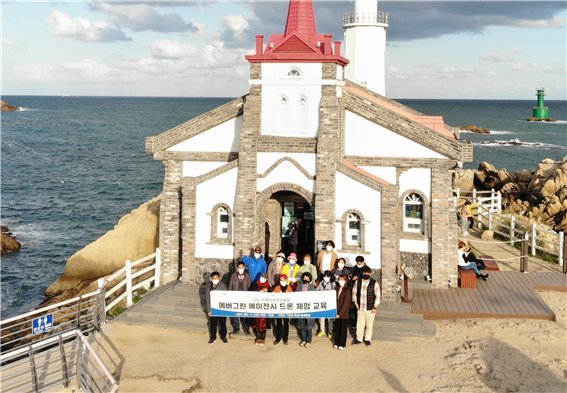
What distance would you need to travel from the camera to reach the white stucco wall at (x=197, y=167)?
20516 mm

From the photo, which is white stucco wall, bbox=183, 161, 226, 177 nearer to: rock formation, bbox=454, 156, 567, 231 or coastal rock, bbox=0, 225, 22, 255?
rock formation, bbox=454, 156, 567, 231

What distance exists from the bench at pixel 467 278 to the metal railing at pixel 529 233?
12.2 ft

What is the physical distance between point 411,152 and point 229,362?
28.6ft

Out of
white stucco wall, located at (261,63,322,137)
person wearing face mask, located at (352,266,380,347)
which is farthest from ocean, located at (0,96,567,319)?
person wearing face mask, located at (352,266,380,347)

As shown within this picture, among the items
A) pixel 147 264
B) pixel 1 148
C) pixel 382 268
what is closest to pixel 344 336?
pixel 382 268

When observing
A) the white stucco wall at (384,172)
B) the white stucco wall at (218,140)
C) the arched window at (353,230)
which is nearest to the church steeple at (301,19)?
the white stucco wall at (218,140)

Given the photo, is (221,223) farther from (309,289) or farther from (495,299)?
(495,299)

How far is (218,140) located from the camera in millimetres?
20375

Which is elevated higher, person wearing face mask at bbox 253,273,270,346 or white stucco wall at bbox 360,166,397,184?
white stucco wall at bbox 360,166,397,184

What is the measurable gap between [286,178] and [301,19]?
16.7ft

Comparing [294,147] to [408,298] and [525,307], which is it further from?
[525,307]

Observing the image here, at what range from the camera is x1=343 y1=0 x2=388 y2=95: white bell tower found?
36469mm

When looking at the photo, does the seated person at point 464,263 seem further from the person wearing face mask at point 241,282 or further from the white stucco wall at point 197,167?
the white stucco wall at point 197,167

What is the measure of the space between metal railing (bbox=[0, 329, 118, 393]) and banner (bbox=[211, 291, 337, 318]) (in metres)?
3.11
